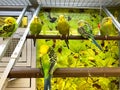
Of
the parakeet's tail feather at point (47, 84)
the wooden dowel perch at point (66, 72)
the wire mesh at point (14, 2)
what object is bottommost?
the parakeet's tail feather at point (47, 84)

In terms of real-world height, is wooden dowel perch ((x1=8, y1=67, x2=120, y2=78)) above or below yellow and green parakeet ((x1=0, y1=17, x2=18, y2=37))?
below

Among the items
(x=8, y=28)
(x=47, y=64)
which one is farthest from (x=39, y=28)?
Answer: (x=47, y=64)

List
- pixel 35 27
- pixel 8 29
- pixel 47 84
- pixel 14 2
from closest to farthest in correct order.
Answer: pixel 47 84 < pixel 8 29 < pixel 35 27 < pixel 14 2

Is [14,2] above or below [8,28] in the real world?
above

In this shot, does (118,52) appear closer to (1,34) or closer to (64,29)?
(64,29)

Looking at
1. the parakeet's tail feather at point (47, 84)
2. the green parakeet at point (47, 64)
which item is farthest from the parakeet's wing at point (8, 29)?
the parakeet's tail feather at point (47, 84)

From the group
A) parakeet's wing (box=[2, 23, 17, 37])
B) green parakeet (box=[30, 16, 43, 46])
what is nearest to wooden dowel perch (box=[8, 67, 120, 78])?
parakeet's wing (box=[2, 23, 17, 37])

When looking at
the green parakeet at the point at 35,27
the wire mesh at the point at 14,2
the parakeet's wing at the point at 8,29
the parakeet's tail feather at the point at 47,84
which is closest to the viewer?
the parakeet's tail feather at the point at 47,84

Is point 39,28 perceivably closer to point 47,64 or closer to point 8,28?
point 8,28

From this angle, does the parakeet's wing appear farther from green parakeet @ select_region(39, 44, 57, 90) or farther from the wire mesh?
the wire mesh

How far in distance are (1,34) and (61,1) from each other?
2.49 feet

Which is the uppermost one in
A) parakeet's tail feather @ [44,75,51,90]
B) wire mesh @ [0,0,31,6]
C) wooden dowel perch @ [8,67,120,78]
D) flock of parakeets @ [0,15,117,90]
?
wire mesh @ [0,0,31,6]

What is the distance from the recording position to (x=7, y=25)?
1188mm

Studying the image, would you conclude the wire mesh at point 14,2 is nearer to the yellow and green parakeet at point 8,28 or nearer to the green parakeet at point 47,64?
the yellow and green parakeet at point 8,28
